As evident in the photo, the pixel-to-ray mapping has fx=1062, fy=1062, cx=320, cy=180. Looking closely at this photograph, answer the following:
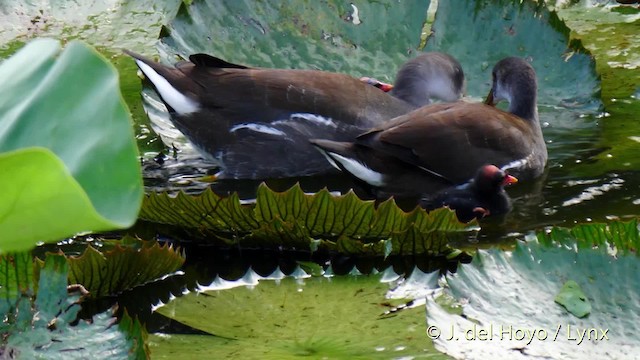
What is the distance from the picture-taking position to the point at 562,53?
4258 mm

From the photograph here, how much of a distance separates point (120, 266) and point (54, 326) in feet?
1.75

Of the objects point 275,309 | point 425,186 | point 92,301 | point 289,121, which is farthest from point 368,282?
point 289,121

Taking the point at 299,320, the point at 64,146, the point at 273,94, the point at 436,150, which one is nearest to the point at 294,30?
the point at 273,94

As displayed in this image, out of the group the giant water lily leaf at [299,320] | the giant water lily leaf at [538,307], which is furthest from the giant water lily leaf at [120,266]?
the giant water lily leaf at [538,307]

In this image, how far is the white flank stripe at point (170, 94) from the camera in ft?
12.8

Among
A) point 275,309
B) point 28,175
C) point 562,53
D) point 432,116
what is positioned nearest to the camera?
point 28,175

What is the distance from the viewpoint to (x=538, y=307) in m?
2.11

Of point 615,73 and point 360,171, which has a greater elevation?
point 615,73

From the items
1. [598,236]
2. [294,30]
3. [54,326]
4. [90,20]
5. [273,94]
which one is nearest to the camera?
[54,326]

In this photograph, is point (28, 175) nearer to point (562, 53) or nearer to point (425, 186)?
point (425, 186)

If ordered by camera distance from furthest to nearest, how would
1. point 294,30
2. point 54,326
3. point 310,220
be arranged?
1. point 294,30
2. point 310,220
3. point 54,326

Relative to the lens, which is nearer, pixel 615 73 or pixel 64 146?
pixel 64 146

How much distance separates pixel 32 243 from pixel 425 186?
2.56 m

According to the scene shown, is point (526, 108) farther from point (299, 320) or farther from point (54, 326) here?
point (54, 326)
